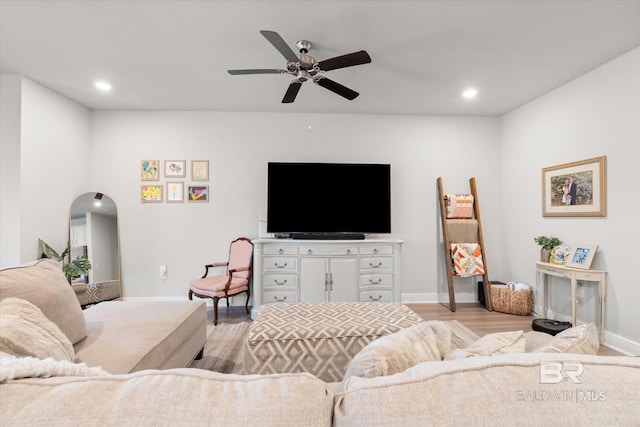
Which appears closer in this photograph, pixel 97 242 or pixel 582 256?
pixel 582 256

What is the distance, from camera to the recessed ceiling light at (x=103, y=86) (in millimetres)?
3207

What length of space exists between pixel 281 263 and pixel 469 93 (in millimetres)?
2925

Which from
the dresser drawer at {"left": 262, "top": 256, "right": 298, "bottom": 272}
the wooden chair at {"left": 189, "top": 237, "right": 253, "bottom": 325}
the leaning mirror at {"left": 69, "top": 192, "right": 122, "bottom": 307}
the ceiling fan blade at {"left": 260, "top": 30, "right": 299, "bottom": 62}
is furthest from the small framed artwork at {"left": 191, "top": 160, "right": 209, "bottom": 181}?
the ceiling fan blade at {"left": 260, "top": 30, "right": 299, "bottom": 62}

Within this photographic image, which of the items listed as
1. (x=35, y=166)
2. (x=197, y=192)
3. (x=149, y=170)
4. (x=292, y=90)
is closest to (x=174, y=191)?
(x=197, y=192)

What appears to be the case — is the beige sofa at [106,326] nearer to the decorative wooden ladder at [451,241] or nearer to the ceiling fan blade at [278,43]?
the ceiling fan blade at [278,43]

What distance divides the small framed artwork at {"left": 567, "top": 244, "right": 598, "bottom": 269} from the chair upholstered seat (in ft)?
11.5

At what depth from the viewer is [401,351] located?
29.8 inches

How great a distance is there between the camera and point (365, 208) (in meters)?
3.97

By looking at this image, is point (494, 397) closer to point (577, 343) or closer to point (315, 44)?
point (577, 343)

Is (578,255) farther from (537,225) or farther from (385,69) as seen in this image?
(385,69)

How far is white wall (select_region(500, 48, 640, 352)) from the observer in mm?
2633

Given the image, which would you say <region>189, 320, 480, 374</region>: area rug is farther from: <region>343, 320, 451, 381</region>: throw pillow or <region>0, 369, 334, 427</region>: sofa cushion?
<region>0, 369, 334, 427</region>: sofa cushion

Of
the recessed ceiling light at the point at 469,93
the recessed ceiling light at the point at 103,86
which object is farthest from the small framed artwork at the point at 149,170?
the recessed ceiling light at the point at 469,93

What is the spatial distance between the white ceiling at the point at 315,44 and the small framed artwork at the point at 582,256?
173 centimetres
